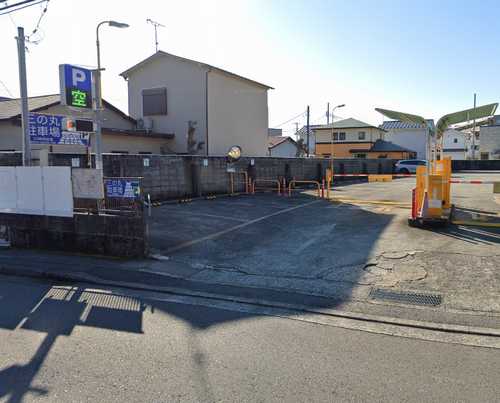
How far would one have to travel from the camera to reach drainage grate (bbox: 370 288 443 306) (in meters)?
5.51

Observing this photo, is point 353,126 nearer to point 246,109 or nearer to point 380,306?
point 246,109

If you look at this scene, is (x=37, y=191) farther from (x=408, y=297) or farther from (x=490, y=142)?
(x=490, y=142)

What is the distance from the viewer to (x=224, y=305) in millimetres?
5551

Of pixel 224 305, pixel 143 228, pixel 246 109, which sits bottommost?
pixel 224 305

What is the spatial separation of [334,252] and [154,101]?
18786 millimetres

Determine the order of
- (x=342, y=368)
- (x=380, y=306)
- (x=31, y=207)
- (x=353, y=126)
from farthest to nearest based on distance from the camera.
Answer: (x=353, y=126) < (x=31, y=207) < (x=380, y=306) < (x=342, y=368)

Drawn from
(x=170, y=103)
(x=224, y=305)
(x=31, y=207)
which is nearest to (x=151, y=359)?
(x=224, y=305)

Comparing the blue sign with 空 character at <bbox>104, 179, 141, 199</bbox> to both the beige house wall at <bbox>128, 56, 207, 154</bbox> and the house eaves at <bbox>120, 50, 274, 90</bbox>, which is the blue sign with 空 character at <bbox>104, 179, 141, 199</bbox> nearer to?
the beige house wall at <bbox>128, 56, 207, 154</bbox>

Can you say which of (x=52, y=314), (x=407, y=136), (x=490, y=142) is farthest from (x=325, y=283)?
(x=490, y=142)

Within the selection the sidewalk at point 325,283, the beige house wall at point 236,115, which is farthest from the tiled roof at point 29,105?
the sidewalk at point 325,283

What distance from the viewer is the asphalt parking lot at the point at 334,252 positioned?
6.19 meters

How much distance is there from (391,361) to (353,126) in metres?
48.8

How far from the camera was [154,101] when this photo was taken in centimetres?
2408

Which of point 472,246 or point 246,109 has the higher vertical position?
point 246,109
